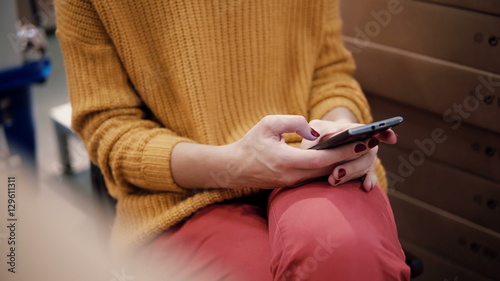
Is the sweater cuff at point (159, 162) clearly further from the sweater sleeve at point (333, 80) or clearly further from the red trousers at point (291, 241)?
the sweater sleeve at point (333, 80)

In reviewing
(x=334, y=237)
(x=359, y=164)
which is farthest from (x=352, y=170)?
(x=334, y=237)

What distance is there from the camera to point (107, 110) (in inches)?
33.4

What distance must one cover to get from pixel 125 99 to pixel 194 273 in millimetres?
291

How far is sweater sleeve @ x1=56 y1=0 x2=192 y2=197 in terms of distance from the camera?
802 millimetres

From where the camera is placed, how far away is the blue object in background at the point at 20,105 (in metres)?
1.34

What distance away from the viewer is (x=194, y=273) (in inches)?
29.7

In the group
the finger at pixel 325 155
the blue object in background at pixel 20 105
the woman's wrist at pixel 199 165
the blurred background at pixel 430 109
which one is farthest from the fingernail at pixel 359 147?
the blue object in background at pixel 20 105

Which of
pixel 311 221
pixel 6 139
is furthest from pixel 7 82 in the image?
pixel 311 221

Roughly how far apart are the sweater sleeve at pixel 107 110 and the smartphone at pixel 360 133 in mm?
243

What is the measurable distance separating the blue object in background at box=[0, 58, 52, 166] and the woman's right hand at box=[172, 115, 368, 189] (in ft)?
2.34

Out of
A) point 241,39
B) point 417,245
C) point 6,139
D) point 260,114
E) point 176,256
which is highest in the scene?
point 241,39

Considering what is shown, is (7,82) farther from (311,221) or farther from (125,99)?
(311,221)

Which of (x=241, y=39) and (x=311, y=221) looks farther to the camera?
(x=241, y=39)

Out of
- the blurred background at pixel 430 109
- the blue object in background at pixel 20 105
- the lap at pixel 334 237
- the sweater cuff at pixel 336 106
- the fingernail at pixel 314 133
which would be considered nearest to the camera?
the lap at pixel 334 237
